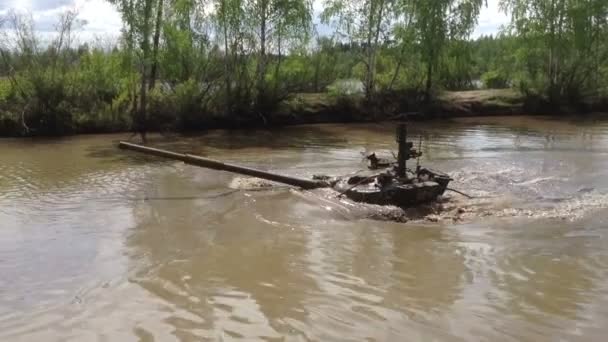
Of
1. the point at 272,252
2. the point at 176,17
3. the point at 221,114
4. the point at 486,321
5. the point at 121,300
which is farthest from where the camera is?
the point at 221,114

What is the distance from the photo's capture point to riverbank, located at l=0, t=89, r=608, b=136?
68.6 feet

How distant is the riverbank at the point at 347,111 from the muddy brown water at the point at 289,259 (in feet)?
22.7

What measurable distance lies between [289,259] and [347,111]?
18.6 m

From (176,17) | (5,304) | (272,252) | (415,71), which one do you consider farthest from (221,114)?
(5,304)

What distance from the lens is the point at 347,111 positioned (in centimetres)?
2552

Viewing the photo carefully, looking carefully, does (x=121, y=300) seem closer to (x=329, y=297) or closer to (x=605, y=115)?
(x=329, y=297)

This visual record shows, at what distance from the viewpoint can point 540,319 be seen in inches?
218

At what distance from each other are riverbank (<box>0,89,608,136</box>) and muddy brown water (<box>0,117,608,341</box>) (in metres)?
6.90

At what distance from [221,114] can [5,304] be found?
16590 mm

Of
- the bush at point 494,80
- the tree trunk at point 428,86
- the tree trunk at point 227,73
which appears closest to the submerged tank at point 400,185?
the tree trunk at point 227,73

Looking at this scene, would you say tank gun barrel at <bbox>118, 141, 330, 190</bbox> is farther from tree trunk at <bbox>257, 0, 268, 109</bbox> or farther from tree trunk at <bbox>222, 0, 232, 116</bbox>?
tree trunk at <bbox>257, 0, 268, 109</bbox>

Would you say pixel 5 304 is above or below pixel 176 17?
below

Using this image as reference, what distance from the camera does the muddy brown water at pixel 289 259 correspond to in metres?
5.50

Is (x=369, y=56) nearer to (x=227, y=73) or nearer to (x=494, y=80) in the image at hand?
(x=227, y=73)
